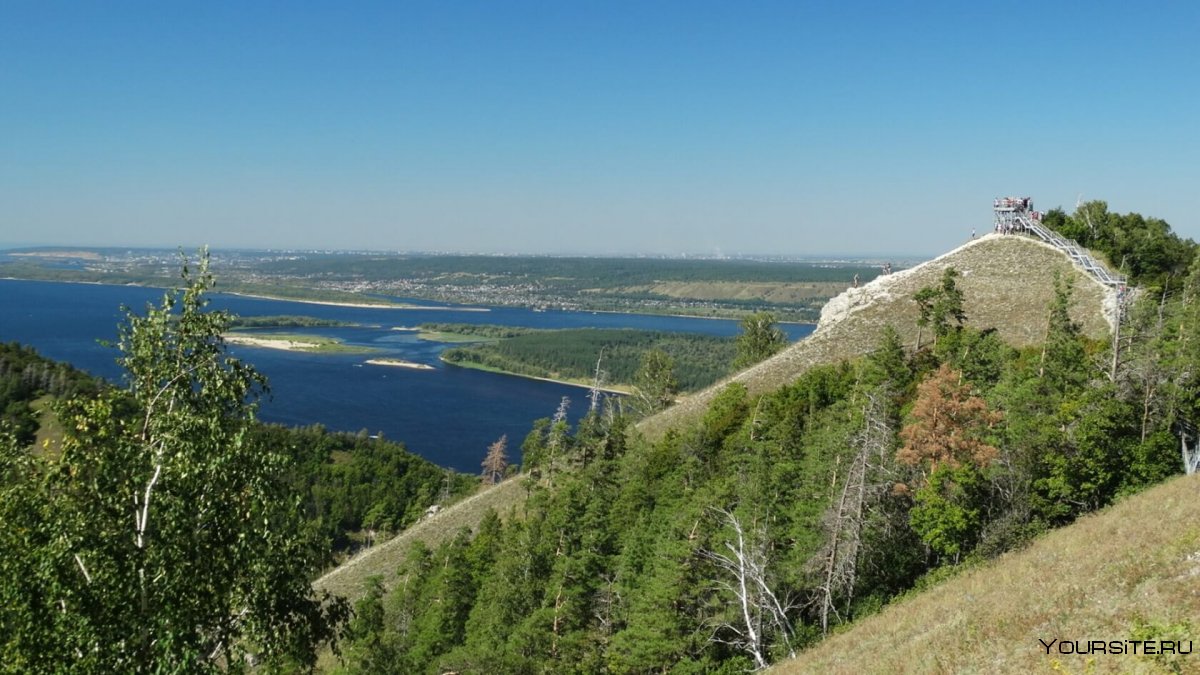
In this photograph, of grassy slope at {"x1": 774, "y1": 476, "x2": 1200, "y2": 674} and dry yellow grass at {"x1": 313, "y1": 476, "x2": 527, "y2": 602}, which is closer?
grassy slope at {"x1": 774, "y1": 476, "x2": 1200, "y2": 674}

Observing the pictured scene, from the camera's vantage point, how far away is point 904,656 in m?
16.2

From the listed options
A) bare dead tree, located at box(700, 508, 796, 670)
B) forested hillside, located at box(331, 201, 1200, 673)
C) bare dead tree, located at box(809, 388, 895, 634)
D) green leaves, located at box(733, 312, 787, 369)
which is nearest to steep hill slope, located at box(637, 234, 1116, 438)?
forested hillside, located at box(331, 201, 1200, 673)

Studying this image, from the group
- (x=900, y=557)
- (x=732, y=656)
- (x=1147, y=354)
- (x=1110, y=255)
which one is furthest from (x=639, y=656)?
(x=1110, y=255)

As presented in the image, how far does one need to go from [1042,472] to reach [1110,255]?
37.7 m

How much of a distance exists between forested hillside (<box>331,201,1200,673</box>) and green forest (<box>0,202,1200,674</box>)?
0.48ft

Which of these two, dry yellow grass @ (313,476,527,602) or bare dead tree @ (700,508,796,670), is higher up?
bare dead tree @ (700,508,796,670)

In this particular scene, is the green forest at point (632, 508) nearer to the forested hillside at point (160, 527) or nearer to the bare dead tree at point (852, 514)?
the forested hillside at point (160, 527)

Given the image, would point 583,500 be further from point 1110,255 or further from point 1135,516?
point 1110,255

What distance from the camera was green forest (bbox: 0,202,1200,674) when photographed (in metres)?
11.4

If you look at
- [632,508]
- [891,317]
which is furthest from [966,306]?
[632,508]

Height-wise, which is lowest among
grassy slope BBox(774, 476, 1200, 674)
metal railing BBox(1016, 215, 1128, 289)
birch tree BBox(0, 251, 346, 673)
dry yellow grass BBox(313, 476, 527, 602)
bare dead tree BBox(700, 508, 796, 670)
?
dry yellow grass BBox(313, 476, 527, 602)

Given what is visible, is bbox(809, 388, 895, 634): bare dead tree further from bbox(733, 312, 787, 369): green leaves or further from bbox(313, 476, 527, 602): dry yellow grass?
bbox(733, 312, 787, 369): green leaves

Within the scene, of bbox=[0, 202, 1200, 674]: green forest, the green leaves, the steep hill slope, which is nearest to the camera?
bbox=[0, 202, 1200, 674]: green forest

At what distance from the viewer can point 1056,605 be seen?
15.4 meters
